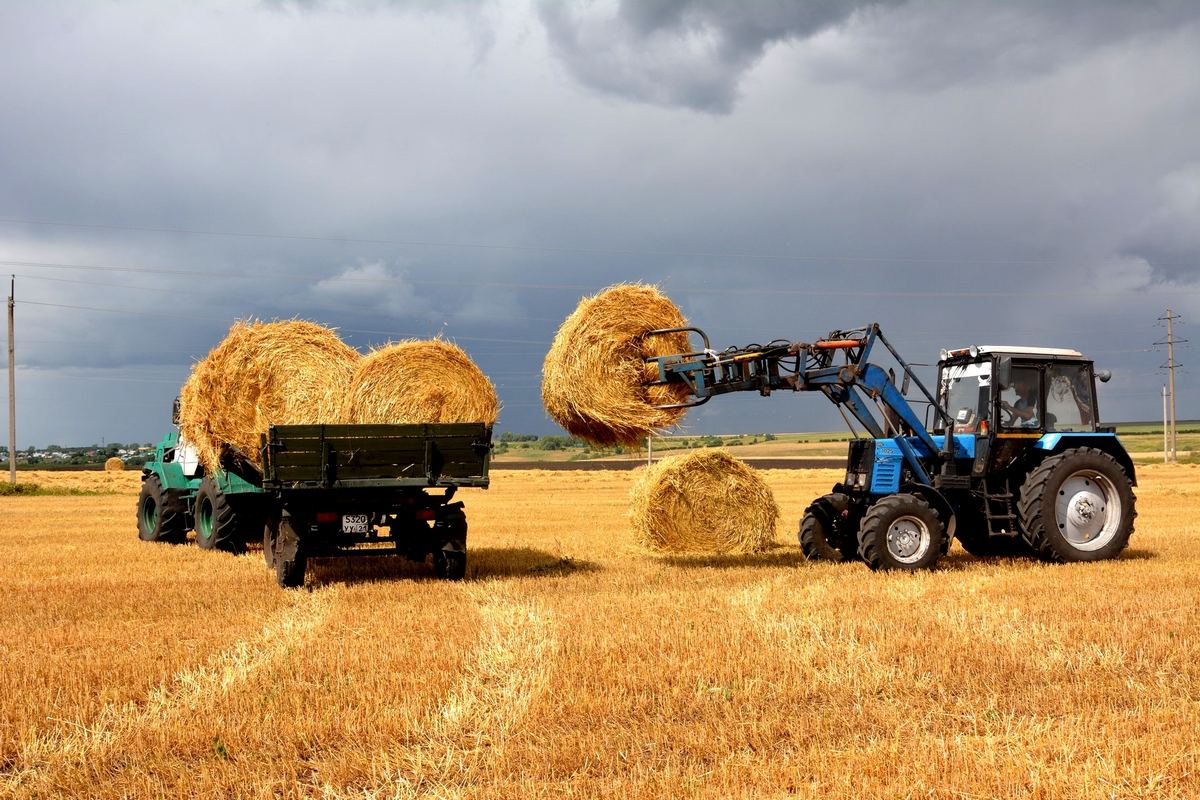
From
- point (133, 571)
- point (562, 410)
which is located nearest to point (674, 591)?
point (562, 410)

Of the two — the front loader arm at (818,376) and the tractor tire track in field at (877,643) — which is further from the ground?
the front loader arm at (818,376)

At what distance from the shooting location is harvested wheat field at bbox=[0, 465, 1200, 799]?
497 cm

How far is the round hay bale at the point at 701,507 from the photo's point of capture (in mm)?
13156

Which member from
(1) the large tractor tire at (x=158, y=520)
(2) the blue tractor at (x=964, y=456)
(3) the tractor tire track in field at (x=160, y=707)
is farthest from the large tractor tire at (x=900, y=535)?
(1) the large tractor tire at (x=158, y=520)

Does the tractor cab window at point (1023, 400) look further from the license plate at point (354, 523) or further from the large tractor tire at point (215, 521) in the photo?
the large tractor tire at point (215, 521)

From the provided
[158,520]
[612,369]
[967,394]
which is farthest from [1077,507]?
[158,520]

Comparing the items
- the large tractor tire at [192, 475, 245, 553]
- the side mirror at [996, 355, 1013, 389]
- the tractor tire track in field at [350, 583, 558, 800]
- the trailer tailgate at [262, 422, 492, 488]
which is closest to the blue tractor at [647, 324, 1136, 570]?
the side mirror at [996, 355, 1013, 389]

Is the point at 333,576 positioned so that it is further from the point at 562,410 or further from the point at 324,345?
the point at 562,410

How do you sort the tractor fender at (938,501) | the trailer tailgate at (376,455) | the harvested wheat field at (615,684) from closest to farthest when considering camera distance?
the harvested wheat field at (615,684), the trailer tailgate at (376,455), the tractor fender at (938,501)

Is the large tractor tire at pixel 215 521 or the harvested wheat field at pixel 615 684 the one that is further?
the large tractor tire at pixel 215 521

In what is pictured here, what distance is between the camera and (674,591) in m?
10.3

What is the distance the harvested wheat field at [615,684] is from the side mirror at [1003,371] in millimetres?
2028

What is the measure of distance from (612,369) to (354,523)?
10.1 ft

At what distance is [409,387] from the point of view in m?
11.8
